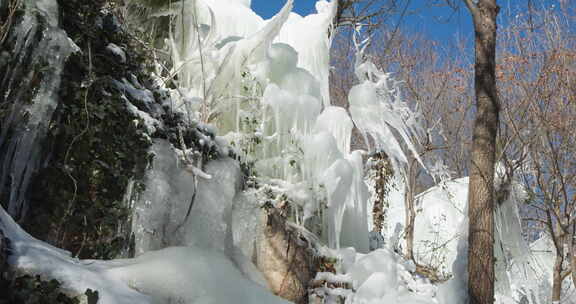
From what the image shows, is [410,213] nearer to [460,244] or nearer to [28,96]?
[460,244]

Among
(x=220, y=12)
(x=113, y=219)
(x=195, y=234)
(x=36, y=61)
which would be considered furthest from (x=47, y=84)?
(x=220, y=12)

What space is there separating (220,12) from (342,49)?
7088 mm

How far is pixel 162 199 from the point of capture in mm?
3428

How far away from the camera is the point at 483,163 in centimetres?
385

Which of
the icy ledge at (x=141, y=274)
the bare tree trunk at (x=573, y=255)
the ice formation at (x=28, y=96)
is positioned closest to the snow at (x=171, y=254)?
the icy ledge at (x=141, y=274)

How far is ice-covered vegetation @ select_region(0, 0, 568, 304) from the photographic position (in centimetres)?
234

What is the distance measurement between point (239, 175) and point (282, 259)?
103cm

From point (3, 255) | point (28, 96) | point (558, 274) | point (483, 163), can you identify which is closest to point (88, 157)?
point (28, 96)

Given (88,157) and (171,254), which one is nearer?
(171,254)

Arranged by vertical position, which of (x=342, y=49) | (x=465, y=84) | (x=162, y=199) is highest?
(x=342, y=49)

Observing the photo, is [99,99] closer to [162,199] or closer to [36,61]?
[36,61]

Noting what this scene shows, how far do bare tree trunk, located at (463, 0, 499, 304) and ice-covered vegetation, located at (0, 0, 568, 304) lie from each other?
412 mm

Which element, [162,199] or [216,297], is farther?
[162,199]

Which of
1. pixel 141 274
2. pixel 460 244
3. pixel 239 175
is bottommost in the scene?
pixel 141 274
